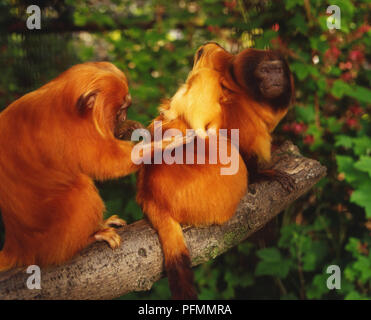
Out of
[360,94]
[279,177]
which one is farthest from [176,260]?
[360,94]

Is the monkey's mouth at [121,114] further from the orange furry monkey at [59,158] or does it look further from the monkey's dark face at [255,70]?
the monkey's dark face at [255,70]

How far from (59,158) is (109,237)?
1.00 ft

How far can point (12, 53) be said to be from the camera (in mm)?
1892

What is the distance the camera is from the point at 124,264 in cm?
125

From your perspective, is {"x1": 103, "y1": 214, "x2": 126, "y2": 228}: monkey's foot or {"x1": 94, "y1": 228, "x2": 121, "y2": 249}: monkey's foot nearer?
{"x1": 94, "y1": 228, "x2": 121, "y2": 249}: monkey's foot

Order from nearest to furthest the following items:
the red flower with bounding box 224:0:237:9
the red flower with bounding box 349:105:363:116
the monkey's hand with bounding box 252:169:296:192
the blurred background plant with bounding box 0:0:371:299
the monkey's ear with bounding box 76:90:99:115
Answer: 1. the monkey's ear with bounding box 76:90:99:115
2. the monkey's hand with bounding box 252:169:296:192
3. the blurred background plant with bounding box 0:0:371:299
4. the red flower with bounding box 224:0:237:9
5. the red flower with bounding box 349:105:363:116

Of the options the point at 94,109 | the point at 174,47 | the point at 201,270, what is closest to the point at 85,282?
the point at 94,109

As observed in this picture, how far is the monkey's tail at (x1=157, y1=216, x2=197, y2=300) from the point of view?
1.22 metres

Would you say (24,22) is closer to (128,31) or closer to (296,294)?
(128,31)

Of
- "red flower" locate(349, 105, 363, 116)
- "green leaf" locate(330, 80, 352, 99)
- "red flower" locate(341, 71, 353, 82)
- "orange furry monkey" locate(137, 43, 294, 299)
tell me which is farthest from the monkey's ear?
"red flower" locate(349, 105, 363, 116)

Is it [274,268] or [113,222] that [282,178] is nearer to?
[113,222]

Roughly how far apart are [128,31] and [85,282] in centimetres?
160

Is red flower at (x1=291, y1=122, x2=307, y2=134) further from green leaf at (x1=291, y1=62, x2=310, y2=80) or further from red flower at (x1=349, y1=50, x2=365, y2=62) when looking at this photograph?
red flower at (x1=349, y1=50, x2=365, y2=62)

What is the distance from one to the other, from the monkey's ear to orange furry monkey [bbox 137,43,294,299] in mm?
245
